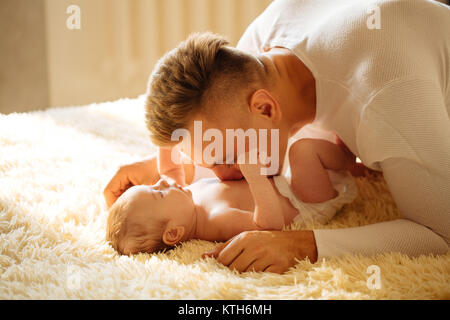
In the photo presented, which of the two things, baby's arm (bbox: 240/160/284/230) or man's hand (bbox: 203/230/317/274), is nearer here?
man's hand (bbox: 203/230/317/274)

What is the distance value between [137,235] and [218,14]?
82.6 inches

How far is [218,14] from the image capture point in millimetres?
2771

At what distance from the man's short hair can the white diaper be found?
0.32m

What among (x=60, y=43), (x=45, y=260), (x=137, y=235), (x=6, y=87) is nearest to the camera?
(x=45, y=260)

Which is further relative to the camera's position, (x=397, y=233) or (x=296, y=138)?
(x=296, y=138)

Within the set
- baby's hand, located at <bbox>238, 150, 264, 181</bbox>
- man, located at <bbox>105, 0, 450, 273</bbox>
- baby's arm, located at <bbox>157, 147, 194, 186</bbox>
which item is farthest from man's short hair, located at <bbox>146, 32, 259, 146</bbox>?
baby's arm, located at <bbox>157, 147, 194, 186</bbox>

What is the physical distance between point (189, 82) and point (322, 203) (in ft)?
1.59

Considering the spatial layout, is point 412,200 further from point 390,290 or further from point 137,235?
point 137,235

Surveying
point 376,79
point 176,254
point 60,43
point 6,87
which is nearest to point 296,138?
point 376,79

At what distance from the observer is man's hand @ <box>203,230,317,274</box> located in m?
0.86

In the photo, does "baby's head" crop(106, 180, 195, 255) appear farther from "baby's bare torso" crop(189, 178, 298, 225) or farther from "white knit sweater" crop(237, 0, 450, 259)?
"white knit sweater" crop(237, 0, 450, 259)

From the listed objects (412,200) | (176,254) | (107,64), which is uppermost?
(107,64)

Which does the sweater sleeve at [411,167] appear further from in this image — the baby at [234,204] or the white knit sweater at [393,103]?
the baby at [234,204]
